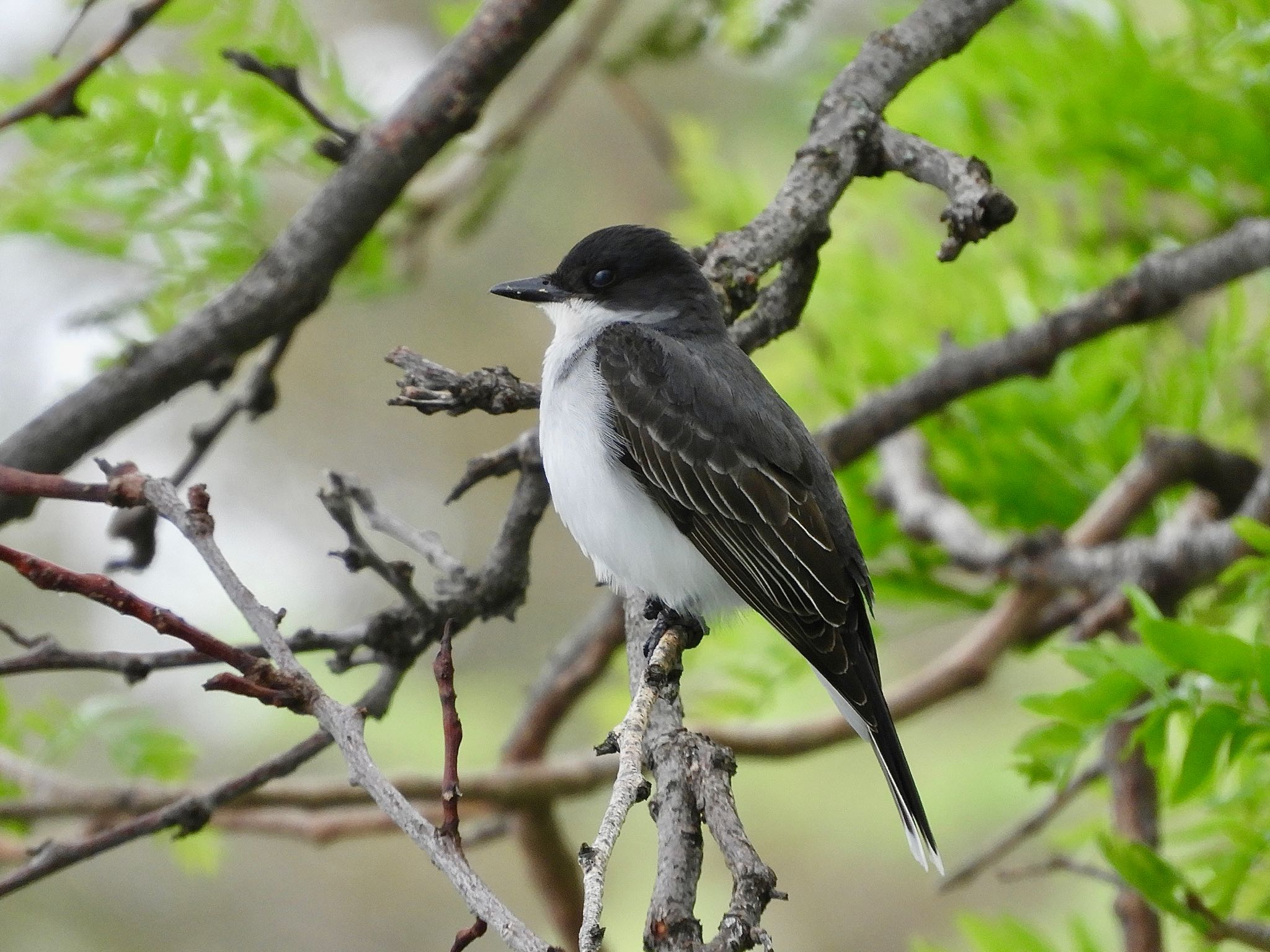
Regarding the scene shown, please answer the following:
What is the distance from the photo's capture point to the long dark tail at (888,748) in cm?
236

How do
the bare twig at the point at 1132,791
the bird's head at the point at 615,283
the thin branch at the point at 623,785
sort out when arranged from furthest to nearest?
the bird's head at the point at 615,283 < the bare twig at the point at 1132,791 < the thin branch at the point at 623,785

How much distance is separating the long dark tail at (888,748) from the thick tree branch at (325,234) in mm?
1289

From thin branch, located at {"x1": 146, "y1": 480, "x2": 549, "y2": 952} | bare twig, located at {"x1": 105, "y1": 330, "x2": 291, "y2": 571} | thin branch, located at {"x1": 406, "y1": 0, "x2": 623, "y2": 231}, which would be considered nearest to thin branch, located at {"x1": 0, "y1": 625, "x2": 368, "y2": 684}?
thin branch, located at {"x1": 146, "y1": 480, "x2": 549, "y2": 952}

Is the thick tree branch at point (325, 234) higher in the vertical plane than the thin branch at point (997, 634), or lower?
higher

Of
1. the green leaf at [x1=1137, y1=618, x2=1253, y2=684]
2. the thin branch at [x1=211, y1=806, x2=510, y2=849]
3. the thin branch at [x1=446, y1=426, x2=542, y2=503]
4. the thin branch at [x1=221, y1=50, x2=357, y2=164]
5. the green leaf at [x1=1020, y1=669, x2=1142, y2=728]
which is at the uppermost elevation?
the thin branch at [x1=221, y1=50, x2=357, y2=164]

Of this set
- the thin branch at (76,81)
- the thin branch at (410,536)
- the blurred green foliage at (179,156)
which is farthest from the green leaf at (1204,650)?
the blurred green foliage at (179,156)

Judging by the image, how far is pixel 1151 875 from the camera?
76.7 inches

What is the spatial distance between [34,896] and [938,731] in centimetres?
522

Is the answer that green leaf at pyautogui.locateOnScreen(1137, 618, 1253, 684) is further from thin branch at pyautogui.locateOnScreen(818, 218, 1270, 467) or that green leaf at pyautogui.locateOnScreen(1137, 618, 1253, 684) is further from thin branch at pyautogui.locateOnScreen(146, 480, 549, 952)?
thin branch at pyautogui.locateOnScreen(146, 480, 549, 952)

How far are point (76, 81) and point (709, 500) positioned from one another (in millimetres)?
1410

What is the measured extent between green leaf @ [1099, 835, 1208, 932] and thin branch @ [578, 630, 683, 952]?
2.51 ft

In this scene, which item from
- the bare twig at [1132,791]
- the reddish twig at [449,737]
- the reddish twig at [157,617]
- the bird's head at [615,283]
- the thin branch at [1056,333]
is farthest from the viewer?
the bird's head at [615,283]

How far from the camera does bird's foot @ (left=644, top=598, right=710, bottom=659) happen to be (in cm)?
224

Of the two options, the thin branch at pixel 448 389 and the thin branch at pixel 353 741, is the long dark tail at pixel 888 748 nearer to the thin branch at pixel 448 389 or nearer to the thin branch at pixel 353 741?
the thin branch at pixel 448 389
